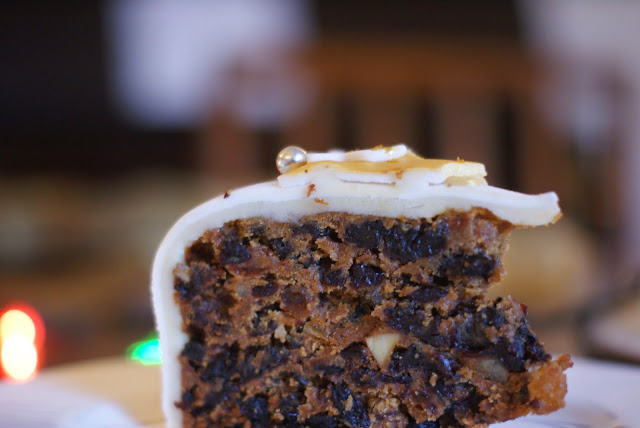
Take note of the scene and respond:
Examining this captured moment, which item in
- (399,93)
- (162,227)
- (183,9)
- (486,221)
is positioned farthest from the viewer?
(183,9)

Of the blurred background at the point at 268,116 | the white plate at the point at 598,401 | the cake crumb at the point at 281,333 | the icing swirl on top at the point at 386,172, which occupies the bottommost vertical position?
the white plate at the point at 598,401

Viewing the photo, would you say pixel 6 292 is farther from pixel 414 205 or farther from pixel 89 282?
pixel 414 205

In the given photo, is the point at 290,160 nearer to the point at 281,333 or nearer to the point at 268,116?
the point at 281,333

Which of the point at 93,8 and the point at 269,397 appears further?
the point at 93,8

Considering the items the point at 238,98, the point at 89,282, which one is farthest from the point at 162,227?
the point at 238,98

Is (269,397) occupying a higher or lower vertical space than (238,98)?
lower

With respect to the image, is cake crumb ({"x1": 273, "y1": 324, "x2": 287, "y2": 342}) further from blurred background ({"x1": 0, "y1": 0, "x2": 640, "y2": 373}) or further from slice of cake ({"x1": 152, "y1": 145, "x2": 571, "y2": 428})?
blurred background ({"x1": 0, "y1": 0, "x2": 640, "y2": 373})

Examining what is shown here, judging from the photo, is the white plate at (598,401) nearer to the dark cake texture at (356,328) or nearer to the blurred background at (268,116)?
the dark cake texture at (356,328)

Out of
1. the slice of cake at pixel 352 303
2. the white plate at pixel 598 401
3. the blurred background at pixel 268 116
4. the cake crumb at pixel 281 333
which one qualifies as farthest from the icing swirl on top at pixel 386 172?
the blurred background at pixel 268 116
